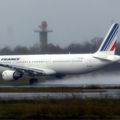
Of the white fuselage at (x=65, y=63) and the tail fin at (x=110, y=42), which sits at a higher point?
the tail fin at (x=110, y=42)

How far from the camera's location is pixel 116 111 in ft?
86.4

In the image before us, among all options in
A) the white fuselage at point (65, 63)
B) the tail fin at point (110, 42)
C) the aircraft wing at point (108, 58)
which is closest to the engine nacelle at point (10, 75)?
the white fuselage at point (65, 63)

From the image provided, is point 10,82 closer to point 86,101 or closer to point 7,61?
point 7,61

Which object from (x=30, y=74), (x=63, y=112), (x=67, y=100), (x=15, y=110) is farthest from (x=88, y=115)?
(x=30, y=74)

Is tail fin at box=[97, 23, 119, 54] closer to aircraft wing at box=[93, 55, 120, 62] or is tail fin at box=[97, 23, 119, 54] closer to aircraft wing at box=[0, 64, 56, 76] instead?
aircraft wing at box=[93, 55, 120, 62]

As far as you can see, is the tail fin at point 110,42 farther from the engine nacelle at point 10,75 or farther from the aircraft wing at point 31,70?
the engine nacelle at point 10,75

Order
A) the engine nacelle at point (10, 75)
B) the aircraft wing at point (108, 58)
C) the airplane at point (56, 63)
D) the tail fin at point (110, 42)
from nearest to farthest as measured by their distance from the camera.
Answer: the engine nacelle at point (10, 75) < the aircraft wing at point (108, 58) < the airplane at point (56, 63) < the tail fin at point (110, 42)

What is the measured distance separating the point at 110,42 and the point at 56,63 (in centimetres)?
774

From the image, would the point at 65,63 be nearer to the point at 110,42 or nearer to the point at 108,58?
the point at 108,58

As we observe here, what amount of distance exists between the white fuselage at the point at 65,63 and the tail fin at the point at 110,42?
217 centimetres

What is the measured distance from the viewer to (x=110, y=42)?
72750 mm

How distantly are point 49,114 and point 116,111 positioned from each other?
3.13 m

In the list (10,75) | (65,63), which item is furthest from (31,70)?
(65,63)

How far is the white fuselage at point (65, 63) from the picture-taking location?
69688 millimetres
